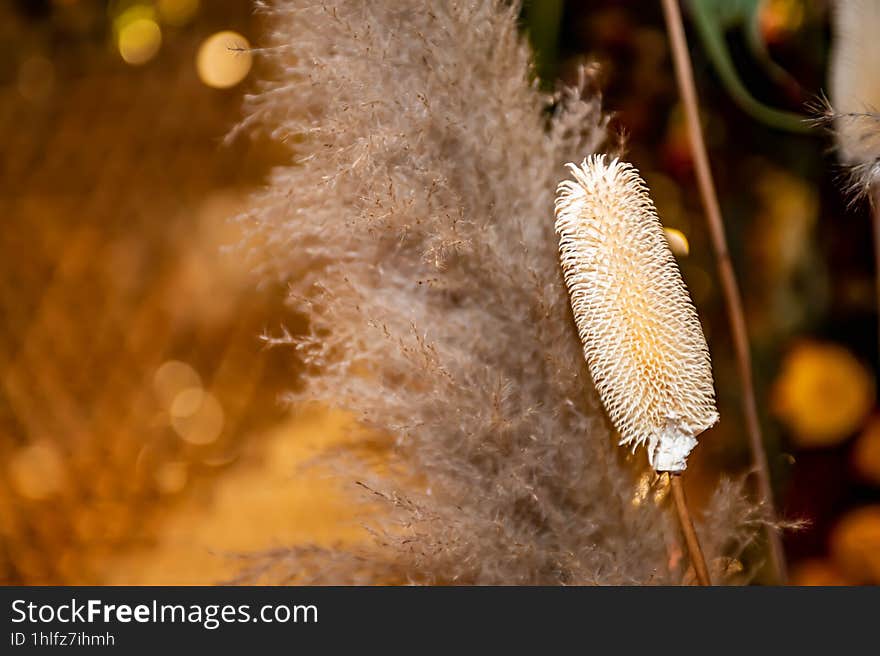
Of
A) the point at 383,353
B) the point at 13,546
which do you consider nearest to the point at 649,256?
the point at 383,353

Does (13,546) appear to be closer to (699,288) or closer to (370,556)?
(370,556)

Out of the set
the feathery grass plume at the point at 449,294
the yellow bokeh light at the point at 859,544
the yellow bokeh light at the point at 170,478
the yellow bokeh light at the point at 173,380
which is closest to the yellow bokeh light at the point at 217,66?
the yellow bokeh light at the point at 173,380

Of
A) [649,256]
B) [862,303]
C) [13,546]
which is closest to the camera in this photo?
[649,256]

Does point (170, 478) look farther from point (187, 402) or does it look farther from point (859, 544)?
point (859, 544)

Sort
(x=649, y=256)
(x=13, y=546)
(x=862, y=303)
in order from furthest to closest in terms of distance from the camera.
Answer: (x=13, y=546), (x=862, y=303), (x=649, y=256)

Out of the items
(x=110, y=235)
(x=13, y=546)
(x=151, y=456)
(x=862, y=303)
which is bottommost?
(x=13, y=546)

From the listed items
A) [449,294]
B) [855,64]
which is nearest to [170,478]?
[449,294]
